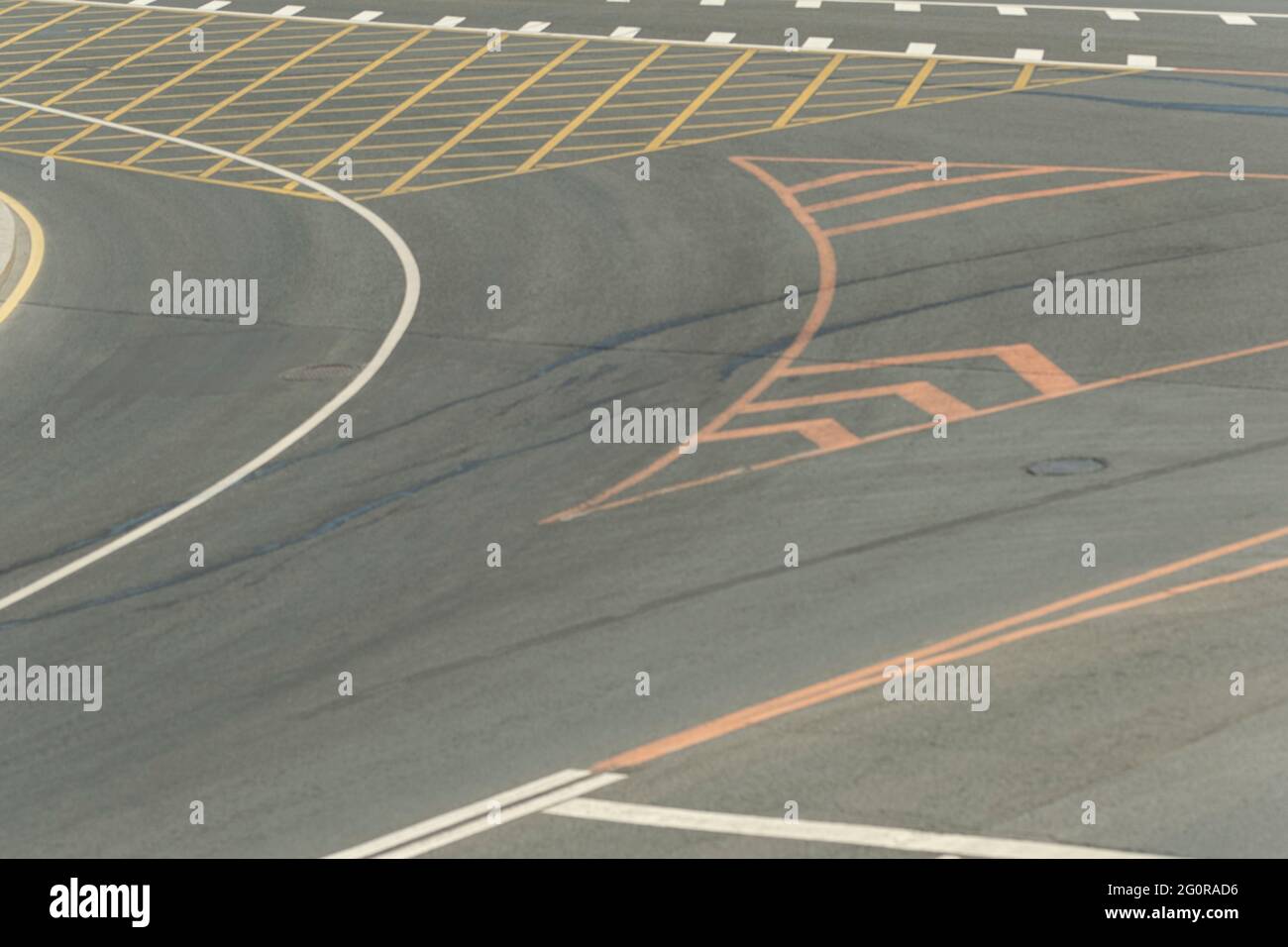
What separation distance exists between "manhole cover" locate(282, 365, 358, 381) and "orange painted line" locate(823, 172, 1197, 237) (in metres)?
7.61

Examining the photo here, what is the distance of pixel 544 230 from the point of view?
28406mm

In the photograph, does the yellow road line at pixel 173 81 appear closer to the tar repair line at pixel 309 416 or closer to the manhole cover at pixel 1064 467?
the tar repair line at pixel 309 416

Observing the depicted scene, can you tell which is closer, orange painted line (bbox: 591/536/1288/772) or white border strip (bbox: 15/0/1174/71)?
orange painted line (bbox: 591/536/1288/772)

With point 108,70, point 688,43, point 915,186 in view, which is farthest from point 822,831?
point 108,70

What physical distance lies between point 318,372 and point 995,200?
10.7 m

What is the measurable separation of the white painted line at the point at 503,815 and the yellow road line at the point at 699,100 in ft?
71.8

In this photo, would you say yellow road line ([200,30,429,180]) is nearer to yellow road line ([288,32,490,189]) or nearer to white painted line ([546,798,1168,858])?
yellow road line ([288,32,490,189])

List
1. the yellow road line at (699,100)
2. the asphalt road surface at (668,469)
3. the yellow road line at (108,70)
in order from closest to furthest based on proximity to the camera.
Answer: the asphalt road surface at (668,469) < the yellow road line at (699,100) < the yellow road line at (108,70)

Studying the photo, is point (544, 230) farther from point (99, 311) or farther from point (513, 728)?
point (513, 728)

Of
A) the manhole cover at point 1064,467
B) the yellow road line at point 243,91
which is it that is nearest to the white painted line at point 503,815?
the manhole cover at point 1064,467

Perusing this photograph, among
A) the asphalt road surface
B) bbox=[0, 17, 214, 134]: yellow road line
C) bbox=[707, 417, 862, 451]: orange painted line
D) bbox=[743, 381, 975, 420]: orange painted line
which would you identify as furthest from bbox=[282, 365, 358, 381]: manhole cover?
bbox=[0, 17, 214, 134]: yellow road line

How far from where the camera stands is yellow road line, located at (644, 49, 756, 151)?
3347 cm

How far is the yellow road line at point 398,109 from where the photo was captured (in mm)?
34000

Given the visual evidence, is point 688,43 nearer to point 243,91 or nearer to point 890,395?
point 243,91
